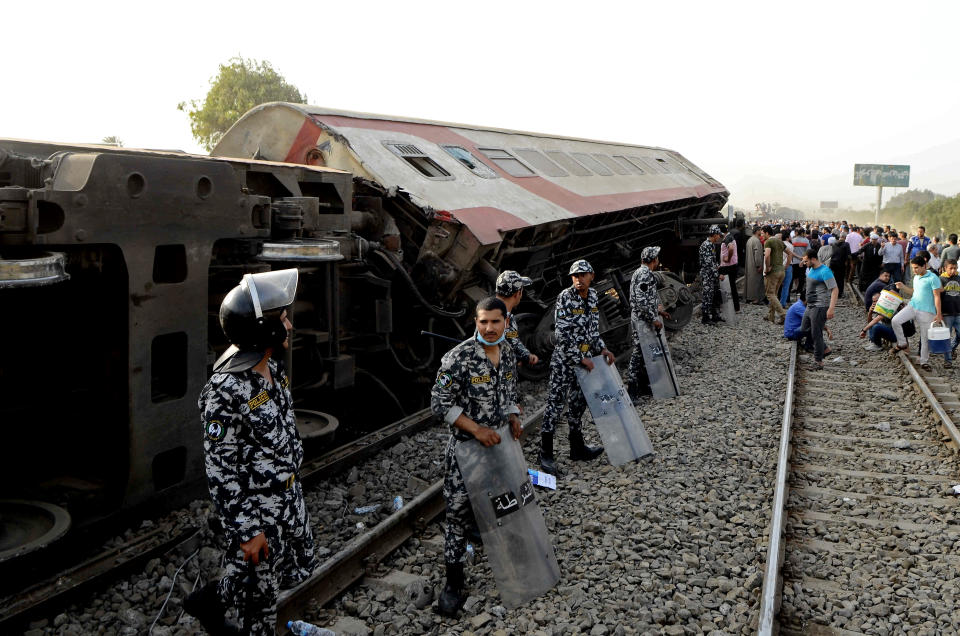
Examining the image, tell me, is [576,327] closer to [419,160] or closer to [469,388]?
[469,388]

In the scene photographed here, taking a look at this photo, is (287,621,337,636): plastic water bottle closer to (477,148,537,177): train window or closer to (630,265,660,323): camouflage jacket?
(630,265,660,323): camouflage jacket

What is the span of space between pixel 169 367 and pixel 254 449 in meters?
2.18

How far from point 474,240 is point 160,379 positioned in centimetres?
354

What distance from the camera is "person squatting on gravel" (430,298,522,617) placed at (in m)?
4.14

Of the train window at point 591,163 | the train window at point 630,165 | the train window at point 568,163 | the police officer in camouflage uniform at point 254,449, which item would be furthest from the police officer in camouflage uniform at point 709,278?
the police officer in camouflage uniform at point 254,449

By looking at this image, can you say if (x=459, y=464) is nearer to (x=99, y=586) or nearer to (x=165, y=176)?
(x=99, y=586)

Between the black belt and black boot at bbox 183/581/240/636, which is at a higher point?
the black belt

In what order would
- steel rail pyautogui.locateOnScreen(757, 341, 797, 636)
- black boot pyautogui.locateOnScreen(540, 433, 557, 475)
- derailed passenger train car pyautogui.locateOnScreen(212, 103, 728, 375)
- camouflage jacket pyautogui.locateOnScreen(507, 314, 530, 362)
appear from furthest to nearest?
1. derailed passenger train car pyautogui.locateOnScreen(212, 103, 728, 375)
2. black boot pyautogui.locateOnScreen(540, 433, 557, 475)
3. camouflage jacket pyautogui.locateOnScreen(507, 314, 530, 362)
4. steel rail pyautogui.locateOnScreen(757, 341, 797, 636)

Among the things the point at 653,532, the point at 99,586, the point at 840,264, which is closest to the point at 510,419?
the point at 653,532

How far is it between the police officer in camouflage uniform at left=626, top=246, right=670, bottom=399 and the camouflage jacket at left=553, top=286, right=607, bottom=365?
2002 millimetres

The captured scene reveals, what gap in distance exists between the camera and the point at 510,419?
4.32 metres

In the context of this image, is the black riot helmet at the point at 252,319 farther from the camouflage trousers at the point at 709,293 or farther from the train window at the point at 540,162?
the camouflage trousers at the point at 709,293

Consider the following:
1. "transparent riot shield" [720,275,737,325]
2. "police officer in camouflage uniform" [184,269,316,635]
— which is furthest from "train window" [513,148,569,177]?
"police officer in camouflage uniform" [184,269,316,635]

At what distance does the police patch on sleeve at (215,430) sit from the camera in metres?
3.06
